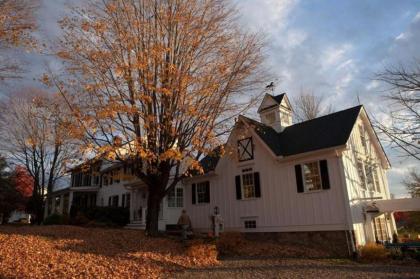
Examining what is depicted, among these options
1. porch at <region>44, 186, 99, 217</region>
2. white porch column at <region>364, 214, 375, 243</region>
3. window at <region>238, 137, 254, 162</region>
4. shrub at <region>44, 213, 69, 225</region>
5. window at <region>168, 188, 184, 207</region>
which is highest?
window at <region>238, 137, 254, 162</region>

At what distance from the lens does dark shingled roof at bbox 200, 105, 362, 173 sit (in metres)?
14.9

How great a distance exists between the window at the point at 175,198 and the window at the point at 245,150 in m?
6.01

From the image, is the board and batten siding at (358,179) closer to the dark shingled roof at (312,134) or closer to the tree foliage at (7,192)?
the dark shingled roof at (312,134)

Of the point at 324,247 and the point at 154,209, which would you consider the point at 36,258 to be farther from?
the point at 324,247

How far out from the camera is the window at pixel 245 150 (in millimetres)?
17859

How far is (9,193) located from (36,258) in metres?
20.1

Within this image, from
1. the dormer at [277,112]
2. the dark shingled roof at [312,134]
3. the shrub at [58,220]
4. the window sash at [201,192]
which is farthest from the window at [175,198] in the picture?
the shrub at [58,220]

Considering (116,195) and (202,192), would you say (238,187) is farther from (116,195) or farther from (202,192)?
(116,195)

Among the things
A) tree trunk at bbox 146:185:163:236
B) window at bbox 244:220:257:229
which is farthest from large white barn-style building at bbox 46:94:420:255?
tree trunk at bbox 146:185:163:236

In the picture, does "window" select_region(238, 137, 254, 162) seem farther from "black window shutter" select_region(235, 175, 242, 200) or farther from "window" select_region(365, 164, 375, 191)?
"window" select_region(365, 164, 375, 191)

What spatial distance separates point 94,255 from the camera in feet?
32.5

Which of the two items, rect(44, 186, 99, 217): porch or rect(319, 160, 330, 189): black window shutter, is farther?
rect(44, 186, 99, 217): porch

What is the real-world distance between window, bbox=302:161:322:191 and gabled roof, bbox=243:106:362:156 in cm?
80

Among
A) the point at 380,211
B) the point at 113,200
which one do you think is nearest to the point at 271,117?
the point at 380,211
